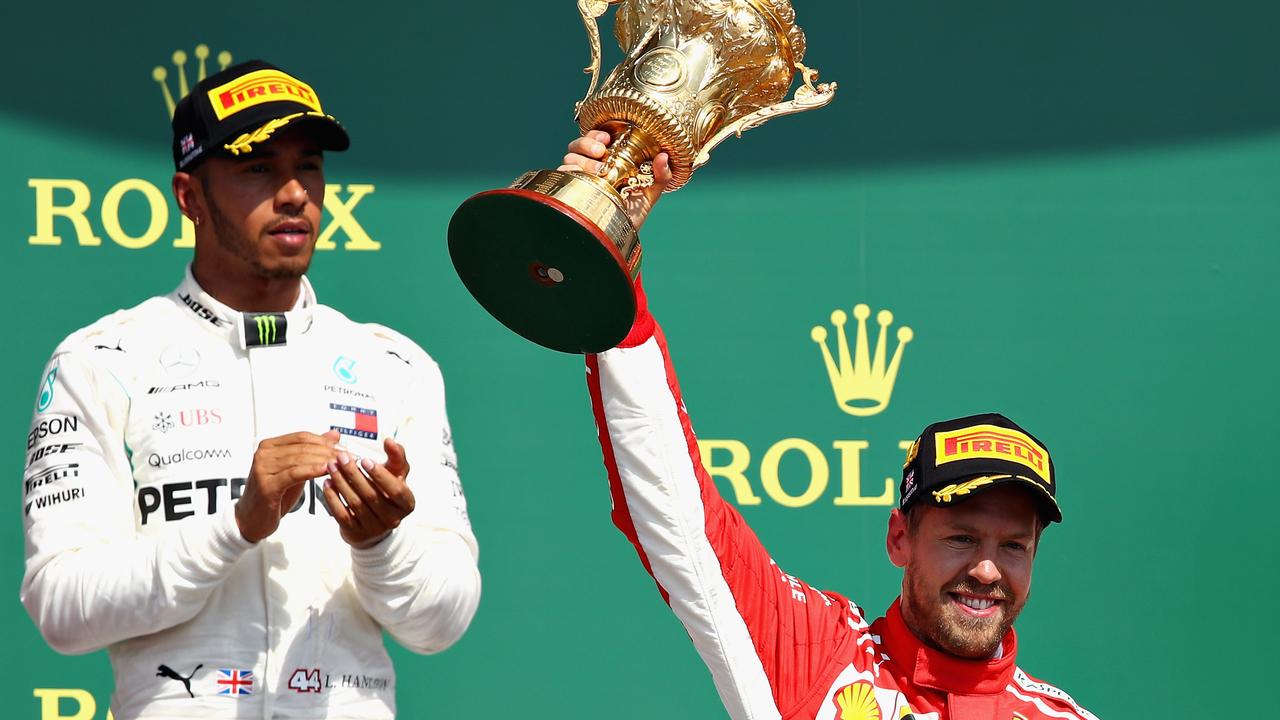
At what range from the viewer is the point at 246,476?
1.89 metres

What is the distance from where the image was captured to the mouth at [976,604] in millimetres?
2088

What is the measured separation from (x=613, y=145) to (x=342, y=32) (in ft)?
3.91

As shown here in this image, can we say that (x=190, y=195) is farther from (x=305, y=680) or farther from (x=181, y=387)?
(x=305, y=680)

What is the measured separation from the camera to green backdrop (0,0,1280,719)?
299 cm

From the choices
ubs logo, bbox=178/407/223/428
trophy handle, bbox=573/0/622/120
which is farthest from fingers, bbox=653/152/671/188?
ubs logo, bbox=178/407/223/428

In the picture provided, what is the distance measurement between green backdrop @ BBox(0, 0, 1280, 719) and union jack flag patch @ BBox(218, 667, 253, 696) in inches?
46.0

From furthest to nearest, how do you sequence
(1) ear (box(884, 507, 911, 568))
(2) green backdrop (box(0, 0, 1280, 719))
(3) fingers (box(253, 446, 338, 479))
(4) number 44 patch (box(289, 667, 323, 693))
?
(2) green backdrop (box(0, 0, 1280, 719)) < (1) ear (box(884, 507, 911, 568)) < (4) number 44 patch (box(289, 667, 323, 693)) < (3) fingers (box(253, 446, 338, 479))

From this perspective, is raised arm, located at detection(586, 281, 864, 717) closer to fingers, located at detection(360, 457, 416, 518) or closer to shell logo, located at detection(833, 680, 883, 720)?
shell logo, located at detection(833, 680, 883, 720)

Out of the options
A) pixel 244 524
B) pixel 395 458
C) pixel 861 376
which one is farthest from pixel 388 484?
pixel 861 376

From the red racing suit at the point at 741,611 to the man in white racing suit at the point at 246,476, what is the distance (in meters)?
→ 0.24

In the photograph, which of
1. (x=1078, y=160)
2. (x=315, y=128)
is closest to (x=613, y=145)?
(x=315, y=128)

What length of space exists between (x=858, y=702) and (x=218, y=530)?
2.90 feet

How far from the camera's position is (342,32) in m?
3.03

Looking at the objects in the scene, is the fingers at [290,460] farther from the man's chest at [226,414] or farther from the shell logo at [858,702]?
the shell logo at [858,702]
